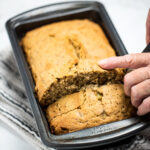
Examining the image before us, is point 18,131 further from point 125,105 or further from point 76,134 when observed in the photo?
point 125,105

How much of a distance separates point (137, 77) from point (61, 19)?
0.93 metres

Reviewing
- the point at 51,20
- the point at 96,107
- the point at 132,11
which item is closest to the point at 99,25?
the point at 51,20

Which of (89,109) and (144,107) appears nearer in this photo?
(144,107)

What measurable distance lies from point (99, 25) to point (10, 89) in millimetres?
845

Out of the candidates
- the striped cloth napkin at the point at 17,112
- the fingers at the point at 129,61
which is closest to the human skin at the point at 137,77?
the fingers at the point at 129,61

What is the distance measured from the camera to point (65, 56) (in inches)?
69.8

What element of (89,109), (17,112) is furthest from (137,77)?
(17,112)

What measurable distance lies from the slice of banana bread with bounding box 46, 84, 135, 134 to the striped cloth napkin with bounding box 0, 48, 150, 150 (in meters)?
0.22

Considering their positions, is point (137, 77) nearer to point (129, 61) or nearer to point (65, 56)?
point (129, 61)

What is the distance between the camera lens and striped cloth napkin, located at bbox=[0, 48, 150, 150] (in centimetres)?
163

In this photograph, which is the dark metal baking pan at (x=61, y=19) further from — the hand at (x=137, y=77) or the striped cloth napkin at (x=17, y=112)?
the striped cloth napkin at (x=17, y=112)

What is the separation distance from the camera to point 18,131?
176 centimetres

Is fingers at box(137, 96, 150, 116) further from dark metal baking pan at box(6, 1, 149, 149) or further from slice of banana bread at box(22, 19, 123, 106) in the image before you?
slice of banana bread at box(22, 19, 123, 106)

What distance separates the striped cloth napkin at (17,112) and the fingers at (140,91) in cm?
32
